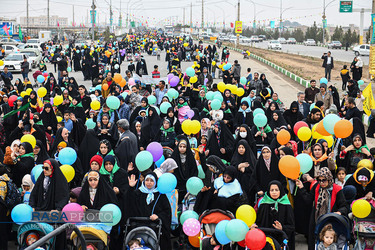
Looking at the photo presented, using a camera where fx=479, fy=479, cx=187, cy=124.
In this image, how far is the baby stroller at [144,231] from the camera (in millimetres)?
4973

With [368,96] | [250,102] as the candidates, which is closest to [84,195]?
[250,102]

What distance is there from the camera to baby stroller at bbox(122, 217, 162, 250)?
497 centimetres

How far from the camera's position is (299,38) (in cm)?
8044

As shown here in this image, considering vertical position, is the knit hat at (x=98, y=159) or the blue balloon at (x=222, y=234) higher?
the knit hat at (x=98, y=159)

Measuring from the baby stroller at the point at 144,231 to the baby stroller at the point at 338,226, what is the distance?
5.61 feet

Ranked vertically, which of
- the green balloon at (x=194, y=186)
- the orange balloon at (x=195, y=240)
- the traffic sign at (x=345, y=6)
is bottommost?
the orange balloon at (x=195, y=240)

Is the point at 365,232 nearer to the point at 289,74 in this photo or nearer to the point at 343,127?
the point at 343,127

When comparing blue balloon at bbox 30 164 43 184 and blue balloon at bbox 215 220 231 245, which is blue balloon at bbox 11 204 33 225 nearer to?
blue balloon at bbox 30 164 43 184

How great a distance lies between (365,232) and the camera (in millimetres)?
5309

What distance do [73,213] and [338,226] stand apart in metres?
2.80

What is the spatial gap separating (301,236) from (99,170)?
9.42ft

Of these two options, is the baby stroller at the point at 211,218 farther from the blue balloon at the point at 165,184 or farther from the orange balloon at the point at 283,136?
the orange balloon at the point at 283,136

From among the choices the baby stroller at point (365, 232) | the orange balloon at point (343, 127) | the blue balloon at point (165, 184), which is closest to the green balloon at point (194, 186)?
the blue balloon at point (165, 184)

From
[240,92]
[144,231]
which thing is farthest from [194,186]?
[240,92]
